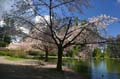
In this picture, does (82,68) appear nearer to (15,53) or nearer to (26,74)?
(26,74)

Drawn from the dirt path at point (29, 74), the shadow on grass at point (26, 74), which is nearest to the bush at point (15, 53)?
the dirt path at point (29, 74)

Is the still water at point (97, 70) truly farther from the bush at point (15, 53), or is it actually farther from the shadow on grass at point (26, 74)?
the bush at point (15, 53)

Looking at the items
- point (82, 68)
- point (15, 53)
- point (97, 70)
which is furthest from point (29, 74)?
point (15, 53)

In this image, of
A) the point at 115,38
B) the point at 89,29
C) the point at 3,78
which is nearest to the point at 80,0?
the point at 89,29

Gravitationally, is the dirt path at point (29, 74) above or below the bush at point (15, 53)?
below

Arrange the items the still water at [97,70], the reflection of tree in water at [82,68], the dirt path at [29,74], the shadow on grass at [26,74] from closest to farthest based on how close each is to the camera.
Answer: the shadow on grass at [26,74]
the dirt path at [29,74]
the still water at [97,70]
the reflection of tree in water at [82,68]

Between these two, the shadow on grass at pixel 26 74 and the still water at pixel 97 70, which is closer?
the shadow on grass at pixel 26 74

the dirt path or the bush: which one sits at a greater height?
the bush

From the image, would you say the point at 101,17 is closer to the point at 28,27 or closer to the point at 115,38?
the point at 115,38

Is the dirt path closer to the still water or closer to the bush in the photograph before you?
the still water

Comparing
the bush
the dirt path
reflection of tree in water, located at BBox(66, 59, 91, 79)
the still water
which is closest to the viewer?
the dirt path

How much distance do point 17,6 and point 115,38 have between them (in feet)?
31.4

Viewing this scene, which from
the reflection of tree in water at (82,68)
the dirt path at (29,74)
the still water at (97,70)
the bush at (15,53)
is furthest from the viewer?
the bush at (15,53)

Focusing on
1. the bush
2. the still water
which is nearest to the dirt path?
the still water
